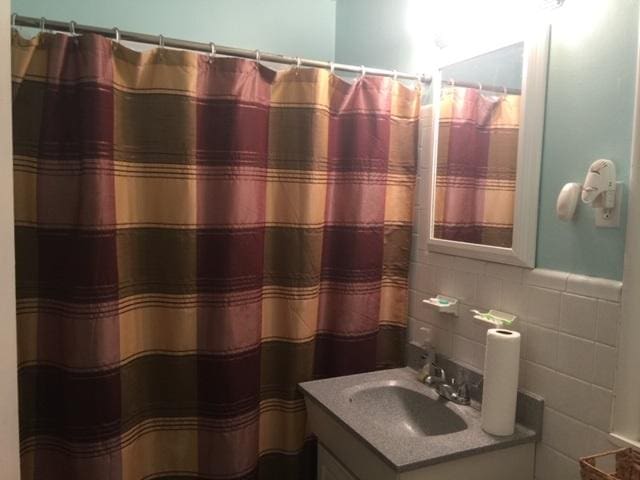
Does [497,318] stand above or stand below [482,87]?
below

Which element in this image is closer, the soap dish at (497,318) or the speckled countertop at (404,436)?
the speckled countertop at (404,436)

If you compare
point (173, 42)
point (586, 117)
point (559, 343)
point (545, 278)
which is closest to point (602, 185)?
point (586, 117)

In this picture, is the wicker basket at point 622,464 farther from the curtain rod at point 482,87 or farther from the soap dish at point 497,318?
the curtain rod at point 482,87

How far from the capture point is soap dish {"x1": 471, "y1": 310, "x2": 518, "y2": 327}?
148 cm

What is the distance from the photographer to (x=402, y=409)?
172 cm

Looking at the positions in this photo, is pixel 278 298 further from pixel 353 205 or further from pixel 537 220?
Result: pixel 537 220

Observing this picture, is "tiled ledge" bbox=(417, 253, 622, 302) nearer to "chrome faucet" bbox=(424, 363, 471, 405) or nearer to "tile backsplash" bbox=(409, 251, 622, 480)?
"tile backsplash" bbox=(409, 251, 622, 480)

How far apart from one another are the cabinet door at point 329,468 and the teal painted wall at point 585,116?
0.88 metres

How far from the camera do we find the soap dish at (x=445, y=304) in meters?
1.71

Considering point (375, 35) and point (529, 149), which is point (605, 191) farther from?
point (375, 35)

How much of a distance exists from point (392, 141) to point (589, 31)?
79cm

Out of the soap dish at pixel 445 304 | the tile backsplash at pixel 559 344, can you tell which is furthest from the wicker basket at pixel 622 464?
the soap dish at pixel 445 304

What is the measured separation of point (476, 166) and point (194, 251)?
3.30 feet

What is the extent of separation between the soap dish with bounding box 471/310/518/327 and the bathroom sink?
31 centimetres
